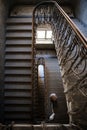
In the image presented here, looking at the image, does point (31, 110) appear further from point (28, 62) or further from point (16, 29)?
point (16, 29)

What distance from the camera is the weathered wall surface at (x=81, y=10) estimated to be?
8.21 m

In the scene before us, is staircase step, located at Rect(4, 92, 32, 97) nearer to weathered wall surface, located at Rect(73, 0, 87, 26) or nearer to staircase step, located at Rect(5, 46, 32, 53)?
staircase step, located at Rect(5, 46, 32, 53)

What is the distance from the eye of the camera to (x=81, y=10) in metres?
8.70

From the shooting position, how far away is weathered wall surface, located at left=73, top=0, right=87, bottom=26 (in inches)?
323

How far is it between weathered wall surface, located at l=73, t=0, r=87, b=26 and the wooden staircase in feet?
7.11

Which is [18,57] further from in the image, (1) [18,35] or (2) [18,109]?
(2) [18,109]

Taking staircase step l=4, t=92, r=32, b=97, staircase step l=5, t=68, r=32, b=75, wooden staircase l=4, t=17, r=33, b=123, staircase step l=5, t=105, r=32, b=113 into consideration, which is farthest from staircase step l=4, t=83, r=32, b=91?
staircase step l=5, t=105, r=32, b=113

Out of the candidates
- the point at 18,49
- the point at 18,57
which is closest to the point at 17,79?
the point at 18,57

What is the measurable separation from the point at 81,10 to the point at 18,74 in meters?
3.77

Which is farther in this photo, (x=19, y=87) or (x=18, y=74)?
(x=18, y=74)

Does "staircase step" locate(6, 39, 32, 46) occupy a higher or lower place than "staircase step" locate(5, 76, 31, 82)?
higher

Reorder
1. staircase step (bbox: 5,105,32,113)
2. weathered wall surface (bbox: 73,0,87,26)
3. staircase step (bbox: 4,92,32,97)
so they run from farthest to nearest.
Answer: weathered wall surface (bbox: 73,0,87,26) < staircase step (bbox: 4,92,32,97) < staircase step (bbox: 5,105,32,113)

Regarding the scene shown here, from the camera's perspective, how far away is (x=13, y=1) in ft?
31.0

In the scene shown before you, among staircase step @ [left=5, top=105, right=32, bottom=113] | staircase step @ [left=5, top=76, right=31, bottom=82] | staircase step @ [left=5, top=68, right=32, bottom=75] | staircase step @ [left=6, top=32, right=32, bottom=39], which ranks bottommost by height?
staircase step @ [left=5, top=105, right=32, bottom=113]
